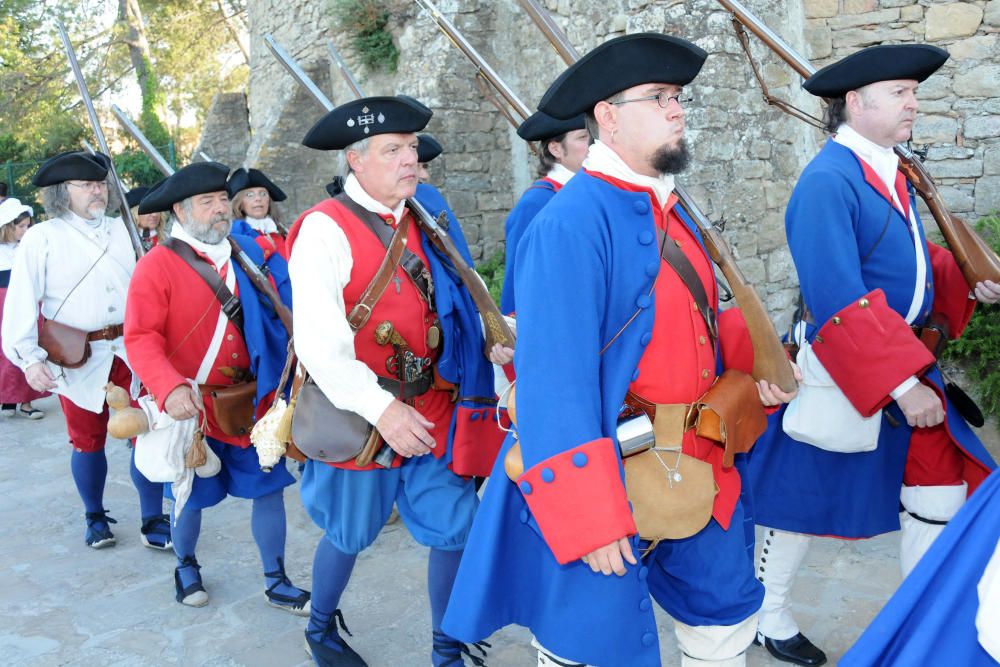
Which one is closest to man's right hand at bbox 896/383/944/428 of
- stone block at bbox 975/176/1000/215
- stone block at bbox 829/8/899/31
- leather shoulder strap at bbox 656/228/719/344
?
leather shoulder strap at bbox 656/228/719/344

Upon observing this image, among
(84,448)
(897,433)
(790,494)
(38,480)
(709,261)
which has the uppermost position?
(709,261)

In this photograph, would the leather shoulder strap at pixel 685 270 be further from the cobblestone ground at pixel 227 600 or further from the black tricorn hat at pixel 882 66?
the cobblestone ground at pixel 227 600

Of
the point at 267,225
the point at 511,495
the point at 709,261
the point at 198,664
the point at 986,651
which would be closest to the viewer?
the point at 986,651

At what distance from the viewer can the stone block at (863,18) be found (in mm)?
6137

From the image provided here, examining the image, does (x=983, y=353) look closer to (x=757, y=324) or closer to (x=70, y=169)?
(x=757, y=324)

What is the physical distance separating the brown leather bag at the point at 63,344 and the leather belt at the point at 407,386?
8.13ft

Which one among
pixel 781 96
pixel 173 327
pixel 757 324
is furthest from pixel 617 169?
pixel 781 96

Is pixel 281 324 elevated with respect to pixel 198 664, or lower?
elevated

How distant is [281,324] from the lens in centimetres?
420

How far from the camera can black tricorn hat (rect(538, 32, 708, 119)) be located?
213 cm

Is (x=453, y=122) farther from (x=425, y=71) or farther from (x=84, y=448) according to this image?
(x=84, y=448)

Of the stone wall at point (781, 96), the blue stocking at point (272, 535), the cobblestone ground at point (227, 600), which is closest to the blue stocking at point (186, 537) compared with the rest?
the cobblestone ground at point (227, 600)

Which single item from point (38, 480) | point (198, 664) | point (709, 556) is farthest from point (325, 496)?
point (38, 480)

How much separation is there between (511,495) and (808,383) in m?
1.34
